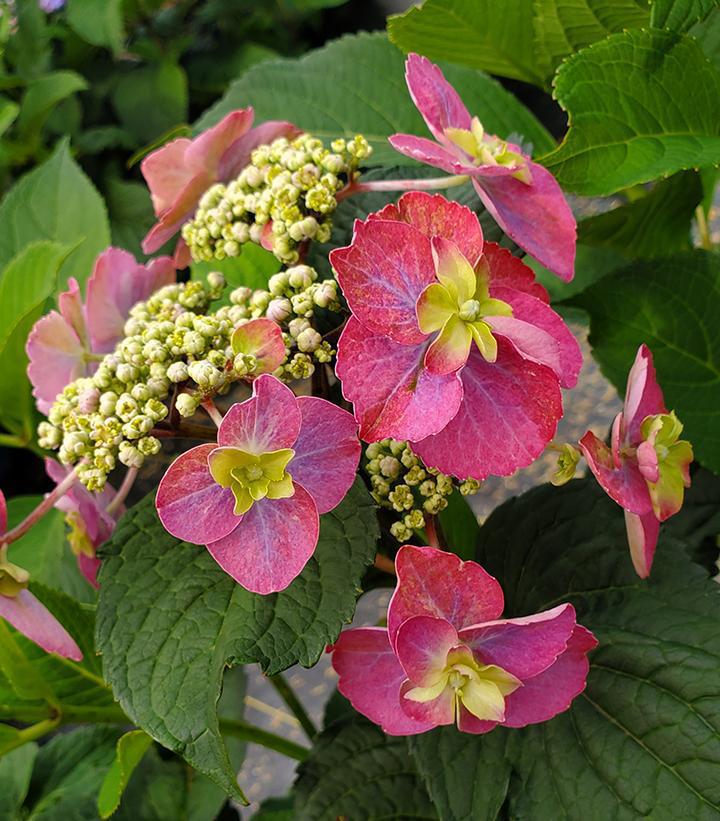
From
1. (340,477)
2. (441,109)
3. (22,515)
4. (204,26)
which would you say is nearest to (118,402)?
(340,477)

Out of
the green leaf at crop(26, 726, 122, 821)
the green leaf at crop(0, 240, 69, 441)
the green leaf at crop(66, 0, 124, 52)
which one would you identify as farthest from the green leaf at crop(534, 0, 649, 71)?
the green leaf at crop(66, 0, 124, 52)

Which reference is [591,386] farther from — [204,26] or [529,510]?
[204,26]

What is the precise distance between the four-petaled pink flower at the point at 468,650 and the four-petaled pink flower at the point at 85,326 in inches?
7.8

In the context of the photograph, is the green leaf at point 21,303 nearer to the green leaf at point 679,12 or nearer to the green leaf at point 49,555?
the green leaf at point 49,555

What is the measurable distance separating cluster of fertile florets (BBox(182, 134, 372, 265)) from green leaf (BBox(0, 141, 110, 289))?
345 millimetres

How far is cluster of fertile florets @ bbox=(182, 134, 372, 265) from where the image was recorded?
0.40 meters

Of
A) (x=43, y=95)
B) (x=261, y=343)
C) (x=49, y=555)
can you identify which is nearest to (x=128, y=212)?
(x=43, y=95)

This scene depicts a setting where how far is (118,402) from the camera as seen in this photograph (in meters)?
0.37

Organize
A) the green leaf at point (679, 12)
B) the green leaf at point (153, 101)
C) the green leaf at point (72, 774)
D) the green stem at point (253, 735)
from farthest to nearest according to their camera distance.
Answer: the green leaf at point (153, 101)
the green leaf at point (72, 774)
the green stem at point (253, 735)
the green leaf at point (679, 12)

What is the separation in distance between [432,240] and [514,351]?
51 mm

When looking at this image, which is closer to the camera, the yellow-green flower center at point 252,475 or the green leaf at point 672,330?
the yellow-green flower center at point 252,475

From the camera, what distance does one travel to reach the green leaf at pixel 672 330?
0.56 m

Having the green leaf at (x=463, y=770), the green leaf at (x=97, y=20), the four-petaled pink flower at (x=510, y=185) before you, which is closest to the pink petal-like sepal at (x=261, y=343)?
the four-petaled pink flower at (x=510, y=185)

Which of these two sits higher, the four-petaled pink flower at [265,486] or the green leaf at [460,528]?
the four-petaled pink flower at [265,486]
